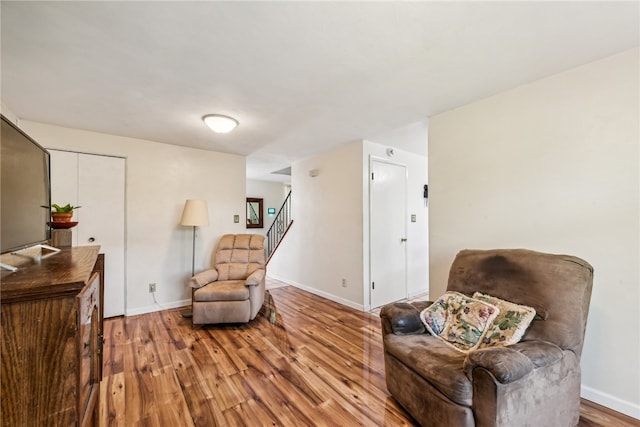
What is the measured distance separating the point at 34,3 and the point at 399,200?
12.5ft

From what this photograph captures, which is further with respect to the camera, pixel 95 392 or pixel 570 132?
pixel 570 132

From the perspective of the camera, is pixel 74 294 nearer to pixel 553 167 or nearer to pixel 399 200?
pixel 553 167

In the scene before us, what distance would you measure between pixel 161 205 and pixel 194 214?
55cm

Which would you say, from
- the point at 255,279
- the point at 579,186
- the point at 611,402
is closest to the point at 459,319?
the point at 611,402

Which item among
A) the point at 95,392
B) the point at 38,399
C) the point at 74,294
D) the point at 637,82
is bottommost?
the point at 95,392

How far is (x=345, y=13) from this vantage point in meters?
1.38

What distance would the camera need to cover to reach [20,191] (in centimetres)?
113

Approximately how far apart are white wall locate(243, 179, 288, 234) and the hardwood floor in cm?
429

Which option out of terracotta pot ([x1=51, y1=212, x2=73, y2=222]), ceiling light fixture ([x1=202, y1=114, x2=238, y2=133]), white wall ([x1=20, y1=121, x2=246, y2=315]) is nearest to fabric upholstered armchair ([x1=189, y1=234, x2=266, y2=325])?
white wall ([x1=20, y1=121, x2=246, y2=315])

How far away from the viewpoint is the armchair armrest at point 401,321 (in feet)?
5.95

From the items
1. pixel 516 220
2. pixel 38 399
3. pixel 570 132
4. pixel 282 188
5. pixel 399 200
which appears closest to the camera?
pixel 38 399

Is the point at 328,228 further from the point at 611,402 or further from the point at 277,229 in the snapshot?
the point at 277,229

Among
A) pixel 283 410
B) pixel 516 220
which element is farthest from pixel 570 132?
pixel 283 410

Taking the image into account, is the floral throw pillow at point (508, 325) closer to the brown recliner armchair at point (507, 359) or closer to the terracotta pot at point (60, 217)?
the brown recliner armchair at point (507, 359)
